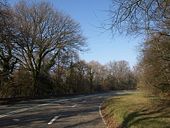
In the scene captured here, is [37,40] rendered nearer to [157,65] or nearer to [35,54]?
[35,54]

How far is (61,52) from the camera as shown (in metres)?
60.9

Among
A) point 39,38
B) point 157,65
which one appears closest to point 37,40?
point 39,38

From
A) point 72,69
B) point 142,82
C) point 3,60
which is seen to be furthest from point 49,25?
point 142,82

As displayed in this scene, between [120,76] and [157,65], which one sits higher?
[120,76]

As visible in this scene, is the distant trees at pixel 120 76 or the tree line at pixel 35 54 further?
the distant trees at pixel 120 76

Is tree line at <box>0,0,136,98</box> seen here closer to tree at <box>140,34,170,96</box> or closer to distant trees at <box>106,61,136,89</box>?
tree at <box>140,34,170,96</box>

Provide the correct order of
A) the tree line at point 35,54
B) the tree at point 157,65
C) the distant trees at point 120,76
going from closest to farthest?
the tree at point 157,65 < the tree line at point 35,54 < the distant trees at point 120,76

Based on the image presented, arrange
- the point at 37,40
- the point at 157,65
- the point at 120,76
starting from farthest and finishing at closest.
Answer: the point at 120,76 < the point at 37,40 < the point at 157,65

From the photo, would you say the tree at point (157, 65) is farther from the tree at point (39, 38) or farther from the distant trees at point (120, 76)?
the distant trees at point (120, 76)

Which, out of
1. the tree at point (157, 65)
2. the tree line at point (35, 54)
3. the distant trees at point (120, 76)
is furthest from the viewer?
the distant trees at point (120, 76)

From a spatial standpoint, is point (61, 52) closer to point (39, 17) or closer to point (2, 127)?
point (39, 17)

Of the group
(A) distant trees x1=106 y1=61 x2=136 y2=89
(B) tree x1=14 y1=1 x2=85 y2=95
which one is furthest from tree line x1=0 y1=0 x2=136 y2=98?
(A) distant trees x1=106 y1=61 x2=136 y2=89

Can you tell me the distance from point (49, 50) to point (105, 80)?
63.3m

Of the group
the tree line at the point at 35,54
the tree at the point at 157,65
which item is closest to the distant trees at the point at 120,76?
the tree line at the point at 35,54
